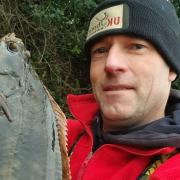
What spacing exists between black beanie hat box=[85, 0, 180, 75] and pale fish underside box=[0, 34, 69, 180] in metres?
0.68

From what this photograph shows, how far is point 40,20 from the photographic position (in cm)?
585

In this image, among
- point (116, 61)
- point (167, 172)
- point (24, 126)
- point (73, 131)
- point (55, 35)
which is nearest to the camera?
point (24, 126)

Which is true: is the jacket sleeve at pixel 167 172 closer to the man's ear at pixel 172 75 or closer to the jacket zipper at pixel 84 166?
the jacket zipper at pixel 84 166

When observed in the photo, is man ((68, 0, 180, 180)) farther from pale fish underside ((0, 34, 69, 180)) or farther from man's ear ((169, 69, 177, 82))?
pale fish underside ((0, 34, 69, 180))

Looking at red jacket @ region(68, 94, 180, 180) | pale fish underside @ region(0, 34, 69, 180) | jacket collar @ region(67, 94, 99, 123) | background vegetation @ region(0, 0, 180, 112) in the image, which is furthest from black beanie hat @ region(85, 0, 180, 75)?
background vegetation @ region(0, 0, 180, 112)

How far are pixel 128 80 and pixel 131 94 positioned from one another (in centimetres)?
7

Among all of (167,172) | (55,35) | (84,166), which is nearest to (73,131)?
(84,166)

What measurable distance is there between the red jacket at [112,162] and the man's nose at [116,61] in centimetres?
33

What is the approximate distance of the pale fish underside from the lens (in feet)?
4.33

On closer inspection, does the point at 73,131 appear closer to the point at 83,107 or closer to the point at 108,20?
the point at 83,107

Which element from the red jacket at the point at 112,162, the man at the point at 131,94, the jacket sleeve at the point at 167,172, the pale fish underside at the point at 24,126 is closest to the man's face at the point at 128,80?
the man at the point at 131,94

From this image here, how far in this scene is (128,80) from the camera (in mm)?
1915

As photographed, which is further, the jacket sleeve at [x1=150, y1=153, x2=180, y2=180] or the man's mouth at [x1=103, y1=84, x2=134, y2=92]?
the man's mouth at [x1=103, y1=84, x2=134, y2=92]

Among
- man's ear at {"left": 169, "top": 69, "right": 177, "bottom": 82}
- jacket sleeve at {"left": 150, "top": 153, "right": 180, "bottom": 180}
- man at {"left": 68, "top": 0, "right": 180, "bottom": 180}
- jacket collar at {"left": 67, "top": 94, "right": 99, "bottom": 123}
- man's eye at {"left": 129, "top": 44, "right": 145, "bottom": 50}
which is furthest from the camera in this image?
jacket collar at {"left": 67, "top": 94, "right": 99, "bottom": 123}
